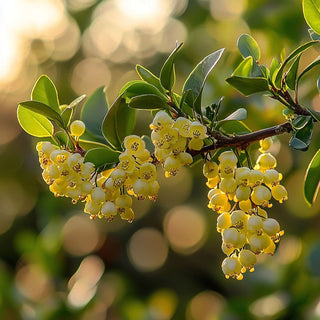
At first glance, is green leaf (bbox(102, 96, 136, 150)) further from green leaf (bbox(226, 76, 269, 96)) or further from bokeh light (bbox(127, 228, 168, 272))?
bokeh light (bbox(127, 228, 168, 272))

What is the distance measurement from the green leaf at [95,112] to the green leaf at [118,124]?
9 cm

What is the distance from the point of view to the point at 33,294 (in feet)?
9.37

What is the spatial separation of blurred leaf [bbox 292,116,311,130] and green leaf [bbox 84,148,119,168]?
274mm

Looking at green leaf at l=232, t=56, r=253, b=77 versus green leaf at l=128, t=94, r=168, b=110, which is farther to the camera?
green leaf at l=232, t=56, r=253, b=77

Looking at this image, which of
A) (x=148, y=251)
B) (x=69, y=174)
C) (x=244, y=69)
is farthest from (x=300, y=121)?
(x=148, y=251)

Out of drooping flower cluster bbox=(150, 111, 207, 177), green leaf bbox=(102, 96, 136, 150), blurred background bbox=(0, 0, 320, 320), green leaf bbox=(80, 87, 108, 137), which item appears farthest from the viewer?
blurred background bbox=(0, 0, 320, 320)

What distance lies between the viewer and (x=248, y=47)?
0.97 metres

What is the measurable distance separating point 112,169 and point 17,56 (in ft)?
10.8

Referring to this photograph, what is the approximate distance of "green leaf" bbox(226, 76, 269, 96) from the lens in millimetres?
812

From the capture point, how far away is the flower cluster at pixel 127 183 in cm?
81

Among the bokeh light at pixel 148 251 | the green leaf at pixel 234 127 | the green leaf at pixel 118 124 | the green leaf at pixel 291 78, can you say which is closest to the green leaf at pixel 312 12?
the green leaf at pixel 291 78

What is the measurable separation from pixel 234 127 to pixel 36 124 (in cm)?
34

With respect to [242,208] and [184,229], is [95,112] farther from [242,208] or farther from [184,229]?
[184,229]

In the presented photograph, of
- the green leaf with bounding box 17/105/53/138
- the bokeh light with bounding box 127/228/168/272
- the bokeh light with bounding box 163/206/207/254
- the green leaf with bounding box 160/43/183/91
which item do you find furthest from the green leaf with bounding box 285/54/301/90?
the bokeh light with bounding box 127/228/168/272
